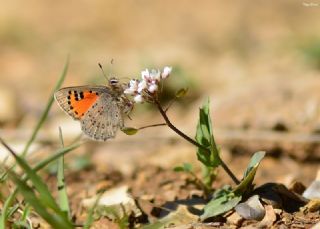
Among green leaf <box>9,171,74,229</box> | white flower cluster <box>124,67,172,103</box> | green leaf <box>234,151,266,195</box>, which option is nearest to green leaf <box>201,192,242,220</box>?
green leaf <box>234,151,266,195</box>

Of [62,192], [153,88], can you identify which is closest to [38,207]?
[62,192]

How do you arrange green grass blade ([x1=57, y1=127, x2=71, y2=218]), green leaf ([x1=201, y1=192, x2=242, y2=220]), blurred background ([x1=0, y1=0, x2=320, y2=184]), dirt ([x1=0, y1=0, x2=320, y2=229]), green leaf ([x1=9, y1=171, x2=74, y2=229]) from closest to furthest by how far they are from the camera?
green leaf ([x1=9, y1=171, x2=74, y2=229])
green grass blade ([x1=57, y1=127, x2=71, y2=218])
green leaf ([x1=201, y1=192, x2=242, y2=220])
dirt ([x1=0, y1=0, x2=320, y2=229])
blurred background ([x1=0, y1=0, x2=320, y2=184])

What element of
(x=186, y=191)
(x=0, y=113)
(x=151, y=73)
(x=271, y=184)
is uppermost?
(x=151, y=73)

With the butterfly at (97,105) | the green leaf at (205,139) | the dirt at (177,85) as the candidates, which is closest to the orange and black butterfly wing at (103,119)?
the butterfly at (97,105)

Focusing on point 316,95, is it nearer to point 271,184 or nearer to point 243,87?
point 243,87

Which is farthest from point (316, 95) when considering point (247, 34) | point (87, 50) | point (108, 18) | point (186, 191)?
point (108, 18)

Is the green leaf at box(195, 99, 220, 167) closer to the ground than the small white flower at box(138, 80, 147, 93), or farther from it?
closer to the ground

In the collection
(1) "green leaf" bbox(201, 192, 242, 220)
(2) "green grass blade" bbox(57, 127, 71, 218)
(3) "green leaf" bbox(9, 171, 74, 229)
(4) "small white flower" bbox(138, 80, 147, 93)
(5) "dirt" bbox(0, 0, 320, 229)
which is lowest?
(5) "dirt" bbox(0, 0, 320, 229)

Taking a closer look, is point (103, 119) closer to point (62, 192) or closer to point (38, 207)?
point (62, 192)

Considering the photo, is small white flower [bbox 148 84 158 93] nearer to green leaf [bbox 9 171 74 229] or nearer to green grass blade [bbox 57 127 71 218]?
green grass blade [bbox 57 127 71 218]
